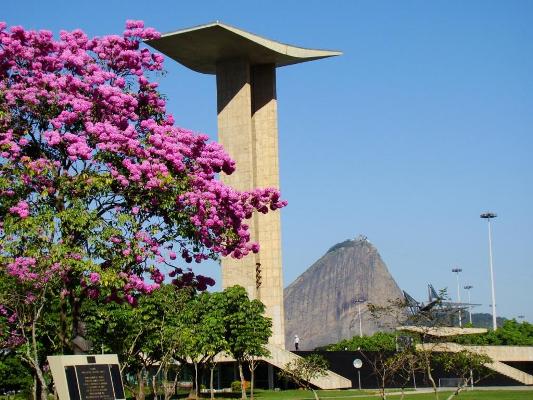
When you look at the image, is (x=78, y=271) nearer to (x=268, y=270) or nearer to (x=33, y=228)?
(x=33, y=228)

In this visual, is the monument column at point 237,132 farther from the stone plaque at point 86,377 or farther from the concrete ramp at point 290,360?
the stone plaque at point 86,377

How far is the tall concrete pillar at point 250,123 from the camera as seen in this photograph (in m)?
84.9

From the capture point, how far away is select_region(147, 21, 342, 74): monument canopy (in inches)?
3285

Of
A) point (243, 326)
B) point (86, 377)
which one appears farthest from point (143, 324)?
point (86, 377)

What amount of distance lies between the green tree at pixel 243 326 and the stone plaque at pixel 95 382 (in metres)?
39.2

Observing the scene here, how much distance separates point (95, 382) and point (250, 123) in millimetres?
60140

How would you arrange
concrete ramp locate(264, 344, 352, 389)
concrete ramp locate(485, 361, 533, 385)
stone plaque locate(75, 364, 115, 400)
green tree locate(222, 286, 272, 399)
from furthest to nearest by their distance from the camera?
1. concrete ramp locate(485, 361, 533, 385)
2. concrete ramp locate(264, 344, 352, 389)
3. green tree locate(222, 286, 272, 399)
4. stone plaque locate(75, 364, 115, 400)

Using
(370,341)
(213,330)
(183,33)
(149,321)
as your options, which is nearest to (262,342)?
(213,330)

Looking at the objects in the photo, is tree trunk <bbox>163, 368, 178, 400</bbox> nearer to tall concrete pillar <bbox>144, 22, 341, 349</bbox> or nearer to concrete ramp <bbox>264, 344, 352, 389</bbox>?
concrete ramp <bbox>264, 344, 352, 389</bbox>

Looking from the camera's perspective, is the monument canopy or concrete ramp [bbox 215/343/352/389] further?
the monument canopy

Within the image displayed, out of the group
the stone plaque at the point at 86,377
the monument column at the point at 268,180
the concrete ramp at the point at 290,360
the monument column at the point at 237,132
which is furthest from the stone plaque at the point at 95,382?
the monument column at the point at 268,180

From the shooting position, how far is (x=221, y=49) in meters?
86.7

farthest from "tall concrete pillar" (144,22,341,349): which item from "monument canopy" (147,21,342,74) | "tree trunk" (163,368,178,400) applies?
"tree trunk" (163,368,178,400)

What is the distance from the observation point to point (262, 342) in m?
68.9
